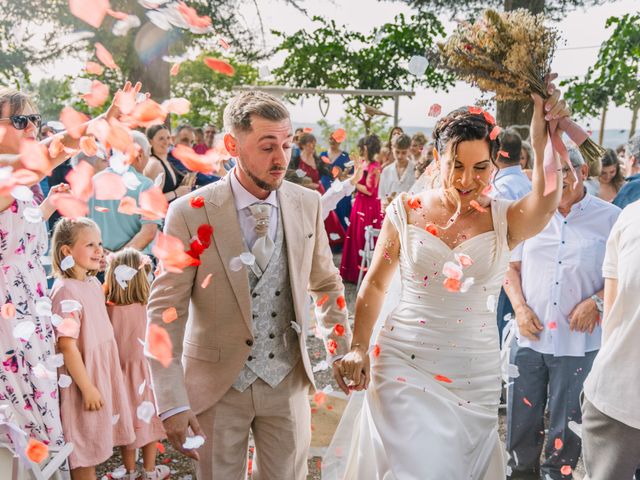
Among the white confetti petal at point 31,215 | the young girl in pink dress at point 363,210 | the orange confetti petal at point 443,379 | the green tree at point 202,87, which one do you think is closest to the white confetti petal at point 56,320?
the white confetti petal at point 31,215

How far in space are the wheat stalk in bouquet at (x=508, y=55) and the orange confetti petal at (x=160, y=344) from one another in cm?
166

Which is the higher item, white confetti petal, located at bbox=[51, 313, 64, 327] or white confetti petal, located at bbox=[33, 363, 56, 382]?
white confetti petal, located at bbox=[51, 313, 64, 327]

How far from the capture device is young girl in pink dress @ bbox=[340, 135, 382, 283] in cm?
894

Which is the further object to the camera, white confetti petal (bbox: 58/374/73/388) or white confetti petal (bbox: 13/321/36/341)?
white confetti petal (bbox: 58/374/73/388)

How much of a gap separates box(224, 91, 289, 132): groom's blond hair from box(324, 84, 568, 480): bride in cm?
80

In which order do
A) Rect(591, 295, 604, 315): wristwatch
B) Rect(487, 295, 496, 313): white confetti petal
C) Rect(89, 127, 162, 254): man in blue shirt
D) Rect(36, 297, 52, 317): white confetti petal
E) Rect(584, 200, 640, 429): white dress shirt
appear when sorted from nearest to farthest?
1. Rect(584, 200, 640, 429): white dress shirt
2. Rect(487, 295, 496, 313): white confetti petal
3. Rect(36, 297, 52, 317): white confetti petal
4. Rect(591, 295, 604, 315): wristwatch
5. Rect(89, 127, 162, 254): man in blue shirt

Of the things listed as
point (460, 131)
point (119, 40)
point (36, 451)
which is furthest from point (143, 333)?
point (119, 40)

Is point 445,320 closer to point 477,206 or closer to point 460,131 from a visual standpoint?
point 477,206

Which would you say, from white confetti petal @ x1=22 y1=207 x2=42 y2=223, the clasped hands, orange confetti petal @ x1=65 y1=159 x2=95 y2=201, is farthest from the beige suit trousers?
orange confetti petal @ x1=65 y1=159 x2=95 y2=201

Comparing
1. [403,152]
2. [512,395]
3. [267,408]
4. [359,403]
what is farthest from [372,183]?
[267,408]

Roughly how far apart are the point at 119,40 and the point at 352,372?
1022 centimetres

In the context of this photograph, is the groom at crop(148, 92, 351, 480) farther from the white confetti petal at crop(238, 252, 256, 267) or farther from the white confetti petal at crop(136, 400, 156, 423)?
the white confetti petal at crop(136, 400, 156, 423)

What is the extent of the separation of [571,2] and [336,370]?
812 cm

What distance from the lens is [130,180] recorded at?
4.82 metres
